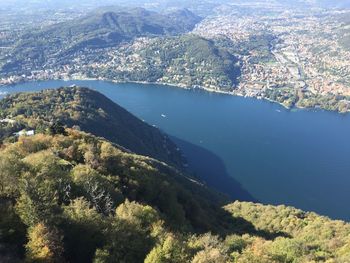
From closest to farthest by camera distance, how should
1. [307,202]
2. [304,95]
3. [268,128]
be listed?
[307,202]
[268,128]
[304,95]

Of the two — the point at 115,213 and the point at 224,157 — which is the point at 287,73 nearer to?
the point at 224,157

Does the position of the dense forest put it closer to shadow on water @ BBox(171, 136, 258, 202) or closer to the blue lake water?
shadow on water @ BBox(171, 136, 258, 202)

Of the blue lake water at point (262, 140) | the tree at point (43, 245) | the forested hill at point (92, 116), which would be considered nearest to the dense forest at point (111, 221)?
the tree at point (43, 245)

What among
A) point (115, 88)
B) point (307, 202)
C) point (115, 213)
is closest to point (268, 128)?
point (307, 202)

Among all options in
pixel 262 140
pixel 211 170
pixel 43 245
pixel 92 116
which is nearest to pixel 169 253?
pixel 43 245

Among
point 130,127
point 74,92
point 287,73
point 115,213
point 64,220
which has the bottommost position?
point 287,73

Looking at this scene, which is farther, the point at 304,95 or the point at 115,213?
the point at 304,95

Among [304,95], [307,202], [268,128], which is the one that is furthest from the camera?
[304,95]

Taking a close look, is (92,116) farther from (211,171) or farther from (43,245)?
(43,245)
